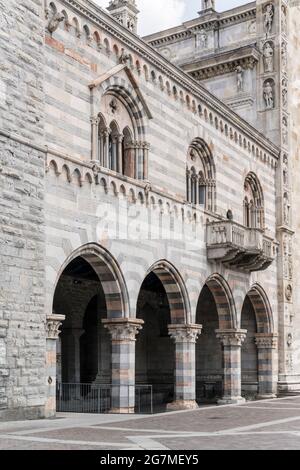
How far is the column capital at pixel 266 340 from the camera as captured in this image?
32.2 m

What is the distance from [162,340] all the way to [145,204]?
11.7 m

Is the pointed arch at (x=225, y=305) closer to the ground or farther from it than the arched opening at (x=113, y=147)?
closer to the ground

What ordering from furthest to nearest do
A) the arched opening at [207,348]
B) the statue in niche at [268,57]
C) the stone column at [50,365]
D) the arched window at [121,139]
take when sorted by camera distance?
the statue in niche at [268,57] → the arched opening at [207,348] → the arched window at [121,139] → the stone column at [50,365]

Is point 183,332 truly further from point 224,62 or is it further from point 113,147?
point 224,62

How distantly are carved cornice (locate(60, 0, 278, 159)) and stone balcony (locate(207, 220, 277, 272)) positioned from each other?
4691 millimetres

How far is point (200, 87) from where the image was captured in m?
27.5

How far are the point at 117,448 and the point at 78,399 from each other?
14.0 metres

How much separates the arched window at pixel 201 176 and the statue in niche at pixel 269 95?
8461 millimetres

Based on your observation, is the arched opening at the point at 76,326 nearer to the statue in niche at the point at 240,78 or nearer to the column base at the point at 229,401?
the column base at the point at 229,401

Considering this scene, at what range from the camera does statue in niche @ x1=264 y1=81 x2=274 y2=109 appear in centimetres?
3534

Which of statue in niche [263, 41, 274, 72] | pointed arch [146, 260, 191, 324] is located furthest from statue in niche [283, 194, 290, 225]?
pointed arch [146, 260, 191, 324]

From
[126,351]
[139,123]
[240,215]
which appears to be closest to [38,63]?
[139,123]

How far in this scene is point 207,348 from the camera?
3253 cm

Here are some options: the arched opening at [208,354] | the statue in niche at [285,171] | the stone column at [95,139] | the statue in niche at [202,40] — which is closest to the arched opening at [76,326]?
the arched opening at [208,354]
